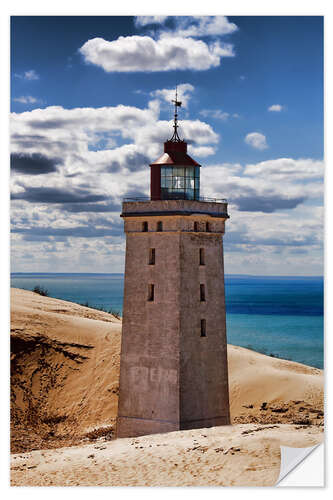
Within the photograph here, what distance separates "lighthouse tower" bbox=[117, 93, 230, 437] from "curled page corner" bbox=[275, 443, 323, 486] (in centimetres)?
456

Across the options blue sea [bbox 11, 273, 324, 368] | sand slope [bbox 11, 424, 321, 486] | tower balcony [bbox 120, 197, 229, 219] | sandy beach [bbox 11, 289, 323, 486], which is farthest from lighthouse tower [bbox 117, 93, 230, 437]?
blue sea [bbox 11, 273, 324, 368]

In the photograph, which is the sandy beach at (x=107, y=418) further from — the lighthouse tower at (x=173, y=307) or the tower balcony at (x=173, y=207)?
the tower balcony at (x=173, y=207)

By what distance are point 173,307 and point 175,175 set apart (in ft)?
11.1

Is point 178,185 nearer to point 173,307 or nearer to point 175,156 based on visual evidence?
point 175,156

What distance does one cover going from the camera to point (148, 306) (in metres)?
18.4

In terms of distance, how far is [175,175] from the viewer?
18406 mm

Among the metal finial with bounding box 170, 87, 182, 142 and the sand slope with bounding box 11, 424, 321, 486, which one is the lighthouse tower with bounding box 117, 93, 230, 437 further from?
the sand slope with bounding box 11, 424, 321, 486

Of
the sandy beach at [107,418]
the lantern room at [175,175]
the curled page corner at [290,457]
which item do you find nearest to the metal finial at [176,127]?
the lantern room at [175,175]

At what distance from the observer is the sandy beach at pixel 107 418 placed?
13883mm

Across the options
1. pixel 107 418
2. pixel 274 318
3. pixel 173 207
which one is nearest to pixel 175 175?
pixel 173 207
